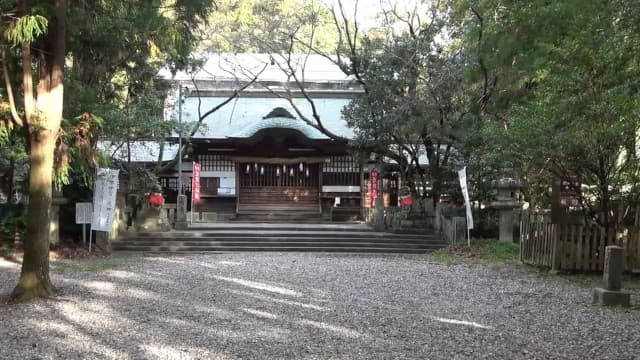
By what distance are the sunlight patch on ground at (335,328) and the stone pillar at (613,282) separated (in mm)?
3943

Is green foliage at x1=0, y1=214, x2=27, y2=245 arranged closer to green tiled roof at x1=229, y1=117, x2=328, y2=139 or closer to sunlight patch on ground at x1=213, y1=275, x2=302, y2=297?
sunlight patch on ground at x1=213, y1=275, x2=302, y2=297

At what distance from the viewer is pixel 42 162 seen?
754 centimetres

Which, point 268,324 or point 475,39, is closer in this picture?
point 268,324

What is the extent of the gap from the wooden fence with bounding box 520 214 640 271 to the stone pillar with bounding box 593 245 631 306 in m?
3.18

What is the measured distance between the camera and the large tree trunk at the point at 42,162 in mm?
7520

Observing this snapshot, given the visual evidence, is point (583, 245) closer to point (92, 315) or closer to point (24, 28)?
point (92, 315)

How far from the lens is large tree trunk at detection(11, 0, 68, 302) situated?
24.7ft

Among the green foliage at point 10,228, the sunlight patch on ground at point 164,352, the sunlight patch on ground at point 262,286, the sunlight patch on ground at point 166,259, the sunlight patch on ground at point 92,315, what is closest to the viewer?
the sunlight patch on ground at point 164,352

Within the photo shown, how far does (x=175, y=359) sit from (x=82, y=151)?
4.42 m

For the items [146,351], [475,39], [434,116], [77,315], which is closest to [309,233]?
[434,116]

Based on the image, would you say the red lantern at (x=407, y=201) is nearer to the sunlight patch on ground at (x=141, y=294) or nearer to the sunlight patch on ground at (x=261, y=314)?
the sunlight patch on ground at (x=141, y=294)

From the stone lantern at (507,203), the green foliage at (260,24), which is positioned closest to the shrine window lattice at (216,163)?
the green foliage at (260,24)

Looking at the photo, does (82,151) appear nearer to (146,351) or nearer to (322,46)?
(146,351)

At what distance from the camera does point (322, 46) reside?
24.1m
